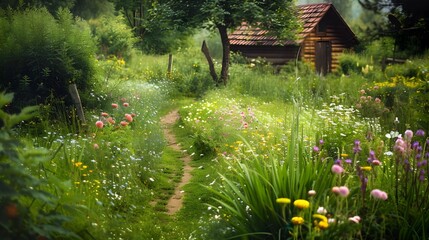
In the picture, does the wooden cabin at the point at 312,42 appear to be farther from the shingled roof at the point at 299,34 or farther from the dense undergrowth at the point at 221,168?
the dense undergrowth at the point at 221,168

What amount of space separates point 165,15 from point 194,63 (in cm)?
488

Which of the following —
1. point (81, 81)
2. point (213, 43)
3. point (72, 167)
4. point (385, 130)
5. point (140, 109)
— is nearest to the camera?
point (72, 167)

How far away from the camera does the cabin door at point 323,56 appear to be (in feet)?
82.8

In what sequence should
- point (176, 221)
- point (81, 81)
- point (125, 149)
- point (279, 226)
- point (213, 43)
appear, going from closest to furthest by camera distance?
point (279, 226), point (176, 221), point (125, 149), point (81, 81), point (213, 43)

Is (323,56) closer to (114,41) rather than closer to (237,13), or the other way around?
(237,13)

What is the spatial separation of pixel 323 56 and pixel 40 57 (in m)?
18.8

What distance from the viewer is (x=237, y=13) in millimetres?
17234

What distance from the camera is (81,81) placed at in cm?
1054

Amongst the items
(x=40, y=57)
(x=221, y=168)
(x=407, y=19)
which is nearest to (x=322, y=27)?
(x=407, y=19)

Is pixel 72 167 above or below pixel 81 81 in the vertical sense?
below

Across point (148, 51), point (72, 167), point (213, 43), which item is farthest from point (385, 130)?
point (213, 43)

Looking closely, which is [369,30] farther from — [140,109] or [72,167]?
[72,167]

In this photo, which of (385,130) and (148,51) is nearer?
(385,130)

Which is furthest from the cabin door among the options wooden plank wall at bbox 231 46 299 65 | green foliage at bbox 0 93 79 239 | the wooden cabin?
green foliage at bbox 0 93 79 239
